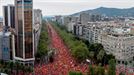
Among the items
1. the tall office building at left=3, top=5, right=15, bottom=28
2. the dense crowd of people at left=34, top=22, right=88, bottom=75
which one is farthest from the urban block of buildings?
the tall office building at left=3, top=5, right=15, bottom=28

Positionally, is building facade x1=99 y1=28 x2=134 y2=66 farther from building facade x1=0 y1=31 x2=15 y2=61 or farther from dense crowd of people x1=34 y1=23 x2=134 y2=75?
building facade x1=0 y1=31 x2=15 y2=61

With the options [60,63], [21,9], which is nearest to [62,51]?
[60,63]

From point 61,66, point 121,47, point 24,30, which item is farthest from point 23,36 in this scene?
point 121,47

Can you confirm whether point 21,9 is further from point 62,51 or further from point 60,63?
point 62,51

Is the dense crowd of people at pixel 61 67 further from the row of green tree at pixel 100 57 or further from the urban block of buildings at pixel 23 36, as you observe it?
the urban block of buildings at pixel 23 36

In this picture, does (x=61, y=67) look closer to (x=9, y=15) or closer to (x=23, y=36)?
(x=23, y=36)

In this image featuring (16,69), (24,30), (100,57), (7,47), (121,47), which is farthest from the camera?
(121,47)

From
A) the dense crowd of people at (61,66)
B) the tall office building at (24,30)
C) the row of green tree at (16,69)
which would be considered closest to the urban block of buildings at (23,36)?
the tall office building at (24,30)
